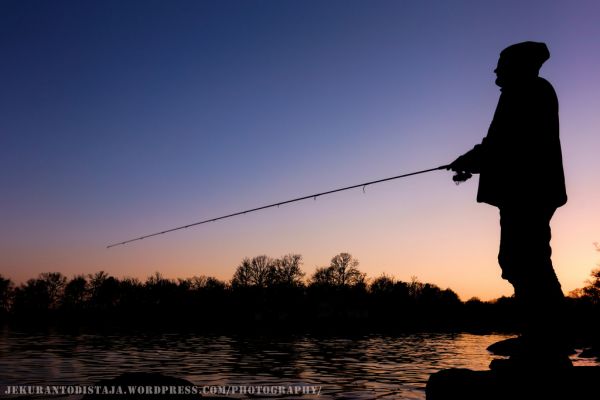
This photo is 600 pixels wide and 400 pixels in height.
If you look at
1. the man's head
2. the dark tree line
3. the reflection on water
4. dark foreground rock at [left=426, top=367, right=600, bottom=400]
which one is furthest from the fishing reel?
the dark tree line

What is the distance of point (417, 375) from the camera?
14594 millimetres

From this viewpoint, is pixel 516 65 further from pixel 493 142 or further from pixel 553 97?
pixel 493 142

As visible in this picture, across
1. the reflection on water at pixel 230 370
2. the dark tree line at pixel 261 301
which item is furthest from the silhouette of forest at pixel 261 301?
the reflection on water at pixel 230 370

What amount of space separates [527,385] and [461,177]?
3.10 metres

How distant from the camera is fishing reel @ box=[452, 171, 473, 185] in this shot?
6695 millimetres

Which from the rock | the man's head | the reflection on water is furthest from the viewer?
the reflection on water

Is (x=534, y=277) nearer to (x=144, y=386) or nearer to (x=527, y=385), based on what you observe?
(x=527, y=385)

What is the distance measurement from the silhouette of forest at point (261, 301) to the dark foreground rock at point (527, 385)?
77831 millimetres

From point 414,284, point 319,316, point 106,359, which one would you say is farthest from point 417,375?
point 414,284

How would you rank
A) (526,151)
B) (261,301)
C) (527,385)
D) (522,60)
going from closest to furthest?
(527,385) < (526,151) < (522,60) < (261,301)

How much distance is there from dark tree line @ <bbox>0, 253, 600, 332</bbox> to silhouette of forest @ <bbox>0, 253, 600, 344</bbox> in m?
0.20

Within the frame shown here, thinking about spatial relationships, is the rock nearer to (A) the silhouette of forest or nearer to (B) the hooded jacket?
(B) the hooded jacket

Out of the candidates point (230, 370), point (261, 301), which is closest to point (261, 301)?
point (261, 301)

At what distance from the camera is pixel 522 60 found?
229 inches
